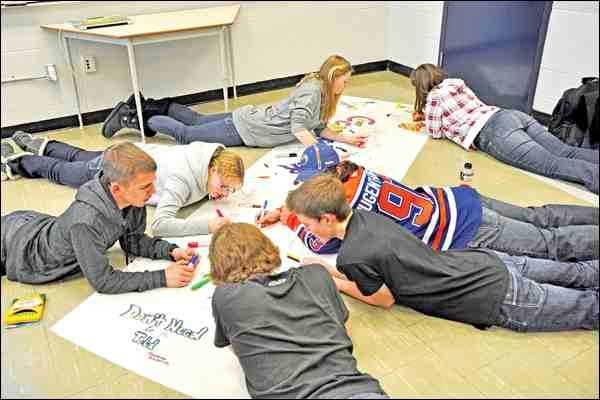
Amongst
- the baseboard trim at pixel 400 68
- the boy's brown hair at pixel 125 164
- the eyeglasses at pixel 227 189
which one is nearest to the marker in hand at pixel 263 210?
the eyeglasses at pixel 227 189

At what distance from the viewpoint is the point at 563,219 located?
1690 millimetres

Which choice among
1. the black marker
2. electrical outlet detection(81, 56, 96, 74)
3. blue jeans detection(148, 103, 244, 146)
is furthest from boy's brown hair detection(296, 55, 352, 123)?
electrical outlet detection(81, 56, 96, 74)

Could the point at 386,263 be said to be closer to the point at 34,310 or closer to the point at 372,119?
the point at 34,310

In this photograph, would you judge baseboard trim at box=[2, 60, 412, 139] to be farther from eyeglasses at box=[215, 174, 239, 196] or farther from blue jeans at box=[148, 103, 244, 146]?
eyeglasses at box=[215, 174, 239, 196]

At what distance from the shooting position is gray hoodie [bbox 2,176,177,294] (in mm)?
1672

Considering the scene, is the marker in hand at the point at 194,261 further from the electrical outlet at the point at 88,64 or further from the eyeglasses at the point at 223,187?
the electrical outlet at the point at 88,64

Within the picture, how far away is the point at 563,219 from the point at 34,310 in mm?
1681

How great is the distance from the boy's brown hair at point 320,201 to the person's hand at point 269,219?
664 millimetres

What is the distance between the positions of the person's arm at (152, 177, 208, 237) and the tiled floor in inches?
7.4

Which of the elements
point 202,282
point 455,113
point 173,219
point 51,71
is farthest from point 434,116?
point 51,71

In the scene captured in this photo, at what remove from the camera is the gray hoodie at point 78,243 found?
167 cm

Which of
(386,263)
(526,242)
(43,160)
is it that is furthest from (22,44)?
(526,242)

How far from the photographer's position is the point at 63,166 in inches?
99.3

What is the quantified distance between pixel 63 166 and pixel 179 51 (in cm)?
148
